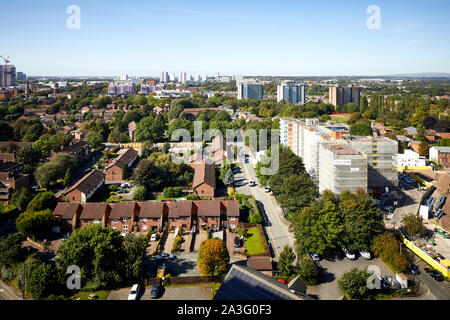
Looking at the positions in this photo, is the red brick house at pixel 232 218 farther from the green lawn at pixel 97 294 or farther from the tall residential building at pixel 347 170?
the green lawn at pixel 97 294

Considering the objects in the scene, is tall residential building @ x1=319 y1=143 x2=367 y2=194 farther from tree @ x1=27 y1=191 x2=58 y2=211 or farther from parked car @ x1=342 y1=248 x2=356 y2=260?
tree @ x1=27 y1=191 x2=58 y2=211

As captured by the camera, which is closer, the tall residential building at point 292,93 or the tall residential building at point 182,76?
the tall residential building at point 292,93

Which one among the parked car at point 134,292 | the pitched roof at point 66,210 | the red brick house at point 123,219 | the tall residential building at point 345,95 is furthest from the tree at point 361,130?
the tall residential building at point 345,95

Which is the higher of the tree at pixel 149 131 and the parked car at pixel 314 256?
the tree at pixel 149 131

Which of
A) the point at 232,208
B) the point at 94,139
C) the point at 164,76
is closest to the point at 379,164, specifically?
the point at 232,208

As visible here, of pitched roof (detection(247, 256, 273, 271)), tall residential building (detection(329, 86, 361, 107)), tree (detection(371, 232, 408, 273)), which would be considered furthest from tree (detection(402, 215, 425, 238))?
tall residential building (detection(329, 86, 361, 107))

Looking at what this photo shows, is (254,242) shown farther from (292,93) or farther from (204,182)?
(292,93)
